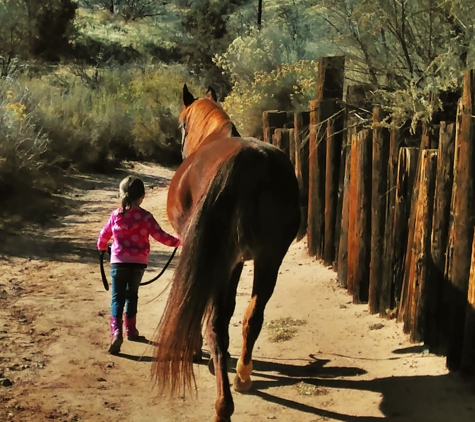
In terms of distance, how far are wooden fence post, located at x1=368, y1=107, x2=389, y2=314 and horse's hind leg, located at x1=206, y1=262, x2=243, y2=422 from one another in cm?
195

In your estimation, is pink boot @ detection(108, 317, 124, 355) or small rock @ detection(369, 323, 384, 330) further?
small rock @ detection(369, 323, 384, 330)

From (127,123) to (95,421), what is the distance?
15.2m

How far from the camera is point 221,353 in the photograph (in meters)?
4.11

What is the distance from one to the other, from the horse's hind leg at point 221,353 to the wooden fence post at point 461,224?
150 cm

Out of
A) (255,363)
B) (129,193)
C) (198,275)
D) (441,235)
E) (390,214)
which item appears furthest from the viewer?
(390,214)

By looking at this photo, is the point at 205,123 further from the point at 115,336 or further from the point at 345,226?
the point at 115,336

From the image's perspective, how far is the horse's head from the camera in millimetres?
5738

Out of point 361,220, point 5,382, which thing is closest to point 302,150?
point 361,220

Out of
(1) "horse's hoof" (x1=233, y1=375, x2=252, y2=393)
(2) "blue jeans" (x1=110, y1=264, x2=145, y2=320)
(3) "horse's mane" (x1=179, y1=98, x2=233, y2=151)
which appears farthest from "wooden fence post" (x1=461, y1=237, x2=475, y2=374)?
(2) "blue jeans" (x1=110, y1=264, x2=145, y2=320)

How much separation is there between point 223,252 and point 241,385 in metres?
1.12

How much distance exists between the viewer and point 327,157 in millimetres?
7387

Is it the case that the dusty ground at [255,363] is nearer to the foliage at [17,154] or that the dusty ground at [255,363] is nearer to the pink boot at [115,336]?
the pink boot at [115,336]

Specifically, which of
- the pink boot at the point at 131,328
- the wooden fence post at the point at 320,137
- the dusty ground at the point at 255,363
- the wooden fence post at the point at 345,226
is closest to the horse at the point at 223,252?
the dusty ground at the point at 255,363

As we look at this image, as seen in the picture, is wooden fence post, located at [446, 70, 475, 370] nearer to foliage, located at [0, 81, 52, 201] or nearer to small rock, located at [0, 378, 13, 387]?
small rock, located at [0, 378, 13, 387]
